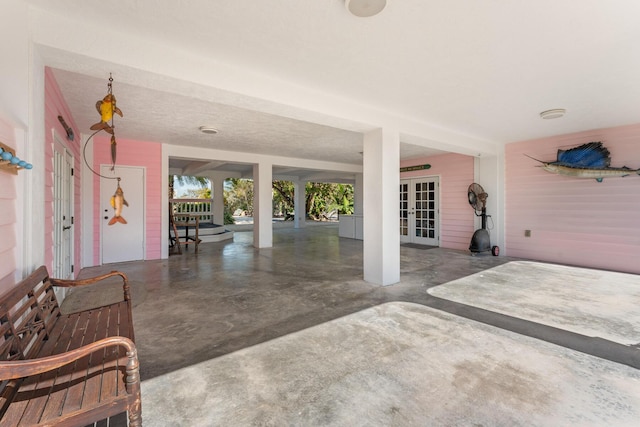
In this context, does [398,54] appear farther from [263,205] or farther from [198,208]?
[198,208]

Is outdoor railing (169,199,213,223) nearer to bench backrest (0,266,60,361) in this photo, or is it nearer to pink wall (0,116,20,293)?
bench backrest (0,266,60,361)

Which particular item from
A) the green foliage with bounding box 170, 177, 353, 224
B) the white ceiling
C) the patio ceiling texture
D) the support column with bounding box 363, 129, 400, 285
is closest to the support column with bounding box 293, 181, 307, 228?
the green foliage with bounding box 170, 177, 353, 224

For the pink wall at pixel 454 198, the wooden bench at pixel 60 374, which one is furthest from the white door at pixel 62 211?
the pink wall at pixel 454 198

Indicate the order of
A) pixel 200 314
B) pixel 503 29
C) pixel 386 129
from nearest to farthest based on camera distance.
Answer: pixel 503 29 → pixel 200 314 → pixel 386 129

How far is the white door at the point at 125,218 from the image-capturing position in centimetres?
589

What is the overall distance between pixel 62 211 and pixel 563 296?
6671 millimetres

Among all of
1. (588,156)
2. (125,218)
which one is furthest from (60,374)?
(588,156)

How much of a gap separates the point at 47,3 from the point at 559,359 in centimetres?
452

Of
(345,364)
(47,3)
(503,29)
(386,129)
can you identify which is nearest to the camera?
(47,3)

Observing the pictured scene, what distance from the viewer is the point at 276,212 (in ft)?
75.9

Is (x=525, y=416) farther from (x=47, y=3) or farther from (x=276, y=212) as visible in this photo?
(x=276, y=212)

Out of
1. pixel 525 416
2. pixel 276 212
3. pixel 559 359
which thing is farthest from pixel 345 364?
pixel 276 212

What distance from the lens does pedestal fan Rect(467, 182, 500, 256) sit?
6574 mm

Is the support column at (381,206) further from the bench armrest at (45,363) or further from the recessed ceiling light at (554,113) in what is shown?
the bench armrest at (45,363)
